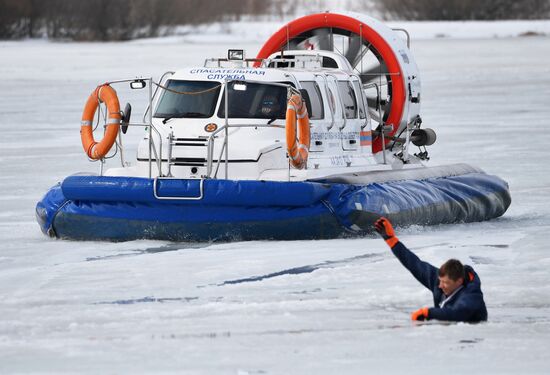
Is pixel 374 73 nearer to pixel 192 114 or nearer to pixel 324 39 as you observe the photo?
pixel 324 39

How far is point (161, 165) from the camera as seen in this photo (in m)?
9.55

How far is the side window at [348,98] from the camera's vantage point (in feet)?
34.5

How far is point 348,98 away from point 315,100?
491 mm

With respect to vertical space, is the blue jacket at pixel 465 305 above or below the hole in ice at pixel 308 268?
above

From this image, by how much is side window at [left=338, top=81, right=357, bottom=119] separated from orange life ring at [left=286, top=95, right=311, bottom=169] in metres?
1.12

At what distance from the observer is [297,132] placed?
374 inches

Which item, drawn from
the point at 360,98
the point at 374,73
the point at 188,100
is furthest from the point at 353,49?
the point at 188,100

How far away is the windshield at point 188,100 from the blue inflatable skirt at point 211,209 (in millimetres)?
951

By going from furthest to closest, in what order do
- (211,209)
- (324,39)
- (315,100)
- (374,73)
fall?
(324,39) < (374,73) < (315,100) < (211,209)

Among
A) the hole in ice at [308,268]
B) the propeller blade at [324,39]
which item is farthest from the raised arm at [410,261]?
the propeller blade at [324,39]

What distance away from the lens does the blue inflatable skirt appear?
354 inches

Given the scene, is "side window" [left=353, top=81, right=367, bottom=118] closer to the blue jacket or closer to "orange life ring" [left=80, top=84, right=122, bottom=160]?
"orange life ring" [left=80, top=84, right=122, bottom=160]

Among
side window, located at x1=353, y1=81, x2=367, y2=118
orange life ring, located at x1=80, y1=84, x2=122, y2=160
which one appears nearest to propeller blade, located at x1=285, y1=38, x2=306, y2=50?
side window, located at x1=353, y1=81, x2=367, y2=118

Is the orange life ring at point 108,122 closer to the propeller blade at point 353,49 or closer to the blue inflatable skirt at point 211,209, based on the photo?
the blue inflatable skirt at point 211,209
